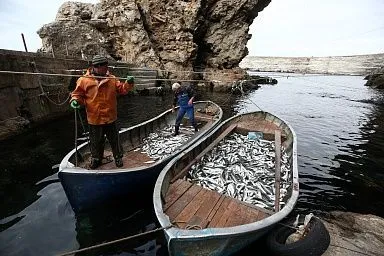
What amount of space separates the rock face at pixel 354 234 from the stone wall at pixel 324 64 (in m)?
101

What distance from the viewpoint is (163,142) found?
8727 mm

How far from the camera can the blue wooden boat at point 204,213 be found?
3.63m

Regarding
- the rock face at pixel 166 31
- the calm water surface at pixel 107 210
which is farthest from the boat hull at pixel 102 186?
the rock face at pixel 166 31

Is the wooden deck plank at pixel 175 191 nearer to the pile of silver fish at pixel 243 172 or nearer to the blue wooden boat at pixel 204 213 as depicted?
the blue wooden boat at pixel 204 213

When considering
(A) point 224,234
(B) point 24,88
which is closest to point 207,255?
(A) point 224,234

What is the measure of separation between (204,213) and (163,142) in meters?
4.44

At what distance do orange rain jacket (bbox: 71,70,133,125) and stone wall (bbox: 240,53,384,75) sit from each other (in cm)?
10324

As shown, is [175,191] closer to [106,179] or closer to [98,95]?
[106,179]

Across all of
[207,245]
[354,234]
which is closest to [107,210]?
[207,245]

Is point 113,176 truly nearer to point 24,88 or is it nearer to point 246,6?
point 24,88

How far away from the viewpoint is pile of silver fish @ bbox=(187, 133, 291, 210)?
223 inches

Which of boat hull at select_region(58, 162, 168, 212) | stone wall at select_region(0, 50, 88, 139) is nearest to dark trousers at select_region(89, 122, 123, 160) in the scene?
boat hull at select_region(58, 162, 168, 212)

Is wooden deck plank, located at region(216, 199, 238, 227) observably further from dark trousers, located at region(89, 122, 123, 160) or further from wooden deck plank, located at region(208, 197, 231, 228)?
dark trousers, located at region(89, 122, 123, 160)

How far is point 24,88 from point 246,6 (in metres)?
34.3
